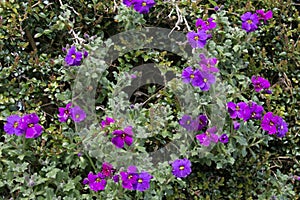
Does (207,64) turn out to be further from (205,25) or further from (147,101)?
(147,101)

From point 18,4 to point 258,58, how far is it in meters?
1.29

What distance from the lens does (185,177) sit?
2506mm

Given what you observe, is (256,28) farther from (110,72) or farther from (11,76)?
(11,76)

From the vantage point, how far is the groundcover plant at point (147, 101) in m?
2.35

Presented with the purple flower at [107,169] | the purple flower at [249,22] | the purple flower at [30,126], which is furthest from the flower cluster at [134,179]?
the purple flower at [249,22]

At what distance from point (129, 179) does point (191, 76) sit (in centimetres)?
56

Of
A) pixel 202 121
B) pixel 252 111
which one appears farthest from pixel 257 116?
pixel 202 121

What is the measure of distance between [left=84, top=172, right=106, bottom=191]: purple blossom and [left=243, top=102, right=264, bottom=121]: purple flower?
72 centimetres

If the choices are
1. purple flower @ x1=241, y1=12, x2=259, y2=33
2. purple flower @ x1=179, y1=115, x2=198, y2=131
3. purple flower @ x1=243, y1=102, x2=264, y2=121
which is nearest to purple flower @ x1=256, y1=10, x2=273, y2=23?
purple flower @ x1=241, y1=12, x2=259, y2=33

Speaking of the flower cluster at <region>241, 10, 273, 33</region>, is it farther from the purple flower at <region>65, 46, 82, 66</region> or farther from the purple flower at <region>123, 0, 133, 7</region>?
the purple flower at <region>65, 46, 82, 66</region>

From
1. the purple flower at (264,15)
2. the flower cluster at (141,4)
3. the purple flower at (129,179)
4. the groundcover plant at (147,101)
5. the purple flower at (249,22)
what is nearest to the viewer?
the purple flower at (129,179)

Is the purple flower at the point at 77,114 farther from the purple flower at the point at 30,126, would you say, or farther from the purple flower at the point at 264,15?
the purple flower at the point at 264,15

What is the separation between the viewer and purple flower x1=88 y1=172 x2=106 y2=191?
2291mm

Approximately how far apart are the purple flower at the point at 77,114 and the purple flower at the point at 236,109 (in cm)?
68
